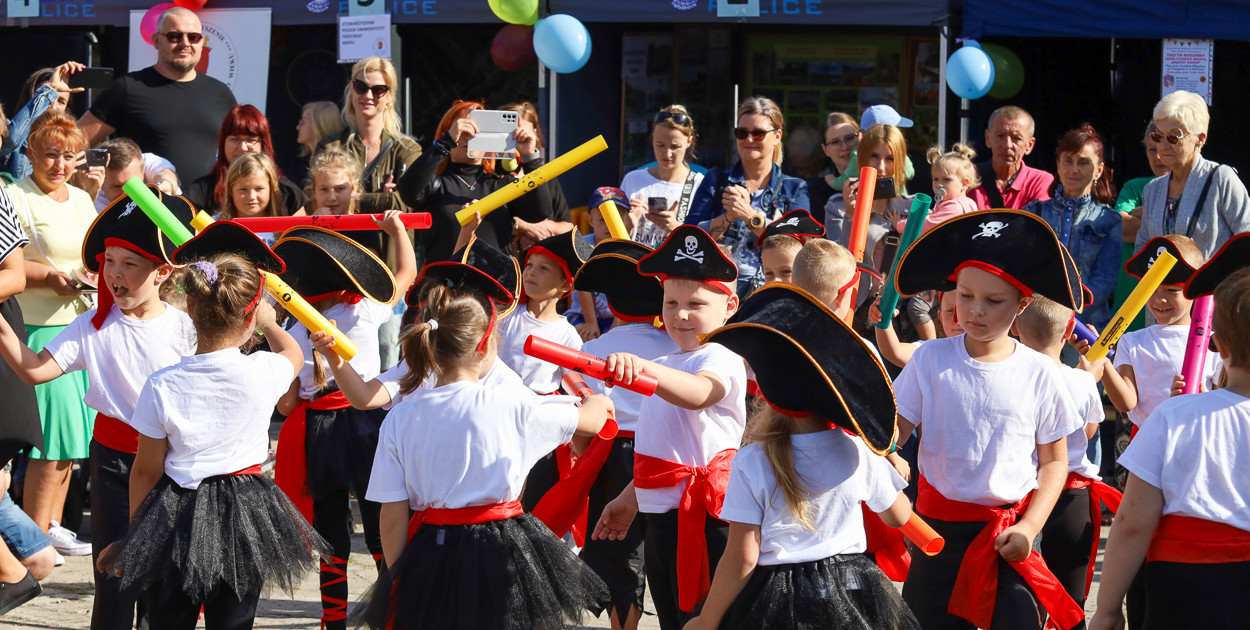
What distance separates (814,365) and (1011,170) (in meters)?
4.51

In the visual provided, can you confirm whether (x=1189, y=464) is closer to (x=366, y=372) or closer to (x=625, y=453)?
(x=625, y=453)

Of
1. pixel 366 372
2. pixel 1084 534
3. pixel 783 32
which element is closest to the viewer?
pixel 1084 534

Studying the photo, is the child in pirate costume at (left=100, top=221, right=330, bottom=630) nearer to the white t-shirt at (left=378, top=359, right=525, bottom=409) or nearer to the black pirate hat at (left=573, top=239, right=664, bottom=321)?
the white t-shirt at (left=378, top=359, right=525, bottom=409)

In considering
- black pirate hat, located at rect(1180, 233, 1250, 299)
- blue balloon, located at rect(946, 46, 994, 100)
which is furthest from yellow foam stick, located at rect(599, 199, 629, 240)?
blue balloon, located at rect(946, 46, 994, 100)

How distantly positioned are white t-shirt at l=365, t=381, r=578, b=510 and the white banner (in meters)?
6.02

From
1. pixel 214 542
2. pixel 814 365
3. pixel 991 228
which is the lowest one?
pixel 214 542

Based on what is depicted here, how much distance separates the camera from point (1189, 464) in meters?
3.07

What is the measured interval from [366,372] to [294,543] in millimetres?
1102

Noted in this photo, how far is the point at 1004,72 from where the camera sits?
339 inches

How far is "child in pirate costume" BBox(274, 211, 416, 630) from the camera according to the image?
473 centimetres

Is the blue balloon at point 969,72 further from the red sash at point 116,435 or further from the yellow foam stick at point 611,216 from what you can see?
the red sash at point 116,435

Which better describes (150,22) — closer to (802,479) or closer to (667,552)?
(667,552)

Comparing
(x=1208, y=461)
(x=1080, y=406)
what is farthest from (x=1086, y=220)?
(x=1208, y=461)

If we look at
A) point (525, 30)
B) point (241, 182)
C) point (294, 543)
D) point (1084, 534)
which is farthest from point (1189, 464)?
point (525, 30)
